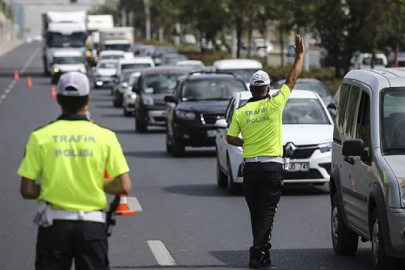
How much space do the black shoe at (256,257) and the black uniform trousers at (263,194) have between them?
0.15 ft

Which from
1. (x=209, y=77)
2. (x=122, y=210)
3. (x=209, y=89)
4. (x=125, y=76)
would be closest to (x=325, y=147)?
(x=209, y=89)

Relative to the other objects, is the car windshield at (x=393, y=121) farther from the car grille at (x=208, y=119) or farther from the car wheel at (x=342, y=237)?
the car grille at (x=208, y=119)

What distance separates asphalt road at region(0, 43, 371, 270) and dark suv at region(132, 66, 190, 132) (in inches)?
243

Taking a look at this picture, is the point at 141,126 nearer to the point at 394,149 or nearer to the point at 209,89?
the point at 209,89

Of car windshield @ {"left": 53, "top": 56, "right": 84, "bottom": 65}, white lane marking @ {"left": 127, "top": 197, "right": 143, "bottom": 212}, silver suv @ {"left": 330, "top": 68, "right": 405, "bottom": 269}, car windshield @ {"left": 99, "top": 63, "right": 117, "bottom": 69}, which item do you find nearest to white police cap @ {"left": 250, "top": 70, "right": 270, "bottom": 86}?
silver suv @ {"left": 330, "top": 68, "right": 405, "bottom": 269}

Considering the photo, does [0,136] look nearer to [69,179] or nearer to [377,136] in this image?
[377,136]

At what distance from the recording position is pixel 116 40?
9156cm

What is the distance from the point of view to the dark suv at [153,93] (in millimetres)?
32656

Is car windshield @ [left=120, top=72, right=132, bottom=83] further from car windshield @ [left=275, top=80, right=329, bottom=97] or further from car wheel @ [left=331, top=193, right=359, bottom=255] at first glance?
car wheel @ [left=331, top=193, right=359, bottom=255]

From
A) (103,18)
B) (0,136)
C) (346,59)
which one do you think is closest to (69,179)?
(0,136)

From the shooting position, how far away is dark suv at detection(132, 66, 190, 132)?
32.7m

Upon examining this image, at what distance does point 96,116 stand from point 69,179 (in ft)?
114

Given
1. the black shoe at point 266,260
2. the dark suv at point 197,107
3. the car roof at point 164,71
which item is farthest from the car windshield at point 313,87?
the black shoe at point 266,260

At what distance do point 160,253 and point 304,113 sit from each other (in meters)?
7.29
